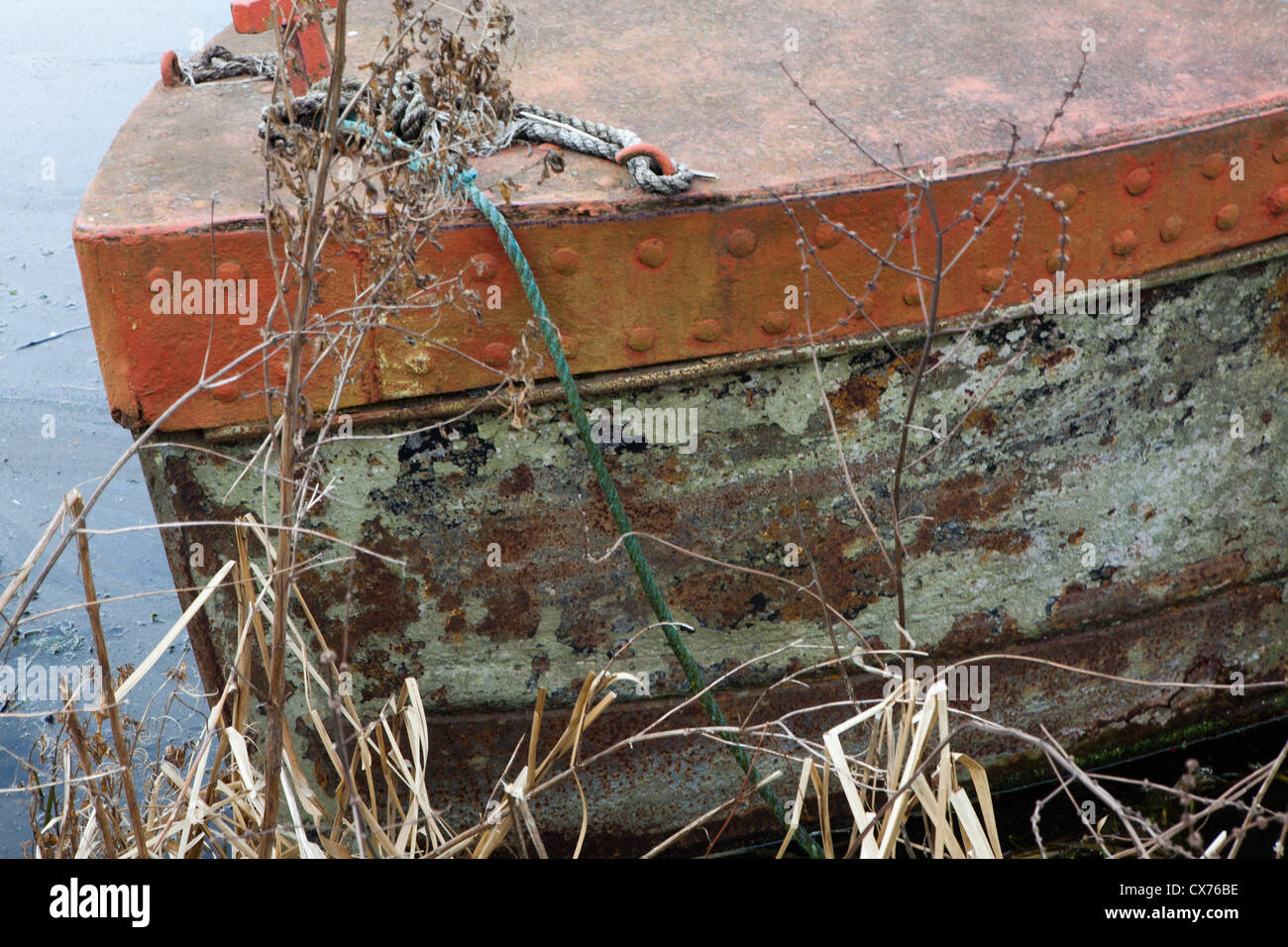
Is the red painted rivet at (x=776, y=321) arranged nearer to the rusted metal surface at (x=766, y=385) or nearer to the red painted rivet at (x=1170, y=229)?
the rusted metal surface at (x=766, y=385)

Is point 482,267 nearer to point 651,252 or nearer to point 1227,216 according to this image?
point 651,252

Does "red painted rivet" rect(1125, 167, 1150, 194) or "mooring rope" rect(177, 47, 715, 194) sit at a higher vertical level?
"mooring rope" rect(177, 47, 715, 194)

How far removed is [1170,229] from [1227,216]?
13 cm

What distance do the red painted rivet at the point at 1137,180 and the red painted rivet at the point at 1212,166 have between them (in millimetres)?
120

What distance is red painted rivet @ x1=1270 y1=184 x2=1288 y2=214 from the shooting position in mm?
2160

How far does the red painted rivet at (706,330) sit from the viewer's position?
1933 mm

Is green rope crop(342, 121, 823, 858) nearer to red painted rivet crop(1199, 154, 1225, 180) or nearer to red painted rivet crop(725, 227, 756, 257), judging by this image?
red painted rivet crop(725, 227, 756, 257)

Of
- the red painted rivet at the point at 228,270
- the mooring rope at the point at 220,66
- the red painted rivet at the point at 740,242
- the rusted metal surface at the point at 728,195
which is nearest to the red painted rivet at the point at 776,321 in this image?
the rusted metal surface at the point at 728,195

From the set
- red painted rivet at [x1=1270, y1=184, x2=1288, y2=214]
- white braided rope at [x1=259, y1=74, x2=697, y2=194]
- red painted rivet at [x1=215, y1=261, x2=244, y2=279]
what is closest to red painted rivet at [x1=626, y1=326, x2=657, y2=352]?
white braided rope at [x1=259, y1=74, x2=697, y2=194]

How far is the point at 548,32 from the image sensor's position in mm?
2547

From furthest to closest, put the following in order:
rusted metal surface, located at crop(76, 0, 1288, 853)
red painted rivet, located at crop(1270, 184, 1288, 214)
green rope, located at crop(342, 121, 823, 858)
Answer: red painted rivet, located at crop(1270, 184, 1288, 214) < rusted metal surface, located at crop(76, 0, 1288, 853) < green rope, located at crop(342, 121, 823, 858)

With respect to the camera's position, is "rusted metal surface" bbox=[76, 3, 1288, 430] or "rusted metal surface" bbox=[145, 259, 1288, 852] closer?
"rusted metal surface" bbox=[76, 3, 1288, 430]

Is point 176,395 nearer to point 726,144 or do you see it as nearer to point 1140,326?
point 726,144

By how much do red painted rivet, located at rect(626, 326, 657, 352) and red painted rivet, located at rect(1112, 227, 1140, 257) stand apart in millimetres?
879
